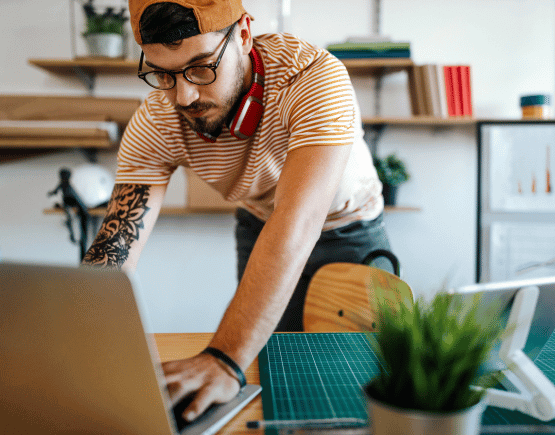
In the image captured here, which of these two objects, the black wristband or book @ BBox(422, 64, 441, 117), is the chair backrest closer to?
the black wristband

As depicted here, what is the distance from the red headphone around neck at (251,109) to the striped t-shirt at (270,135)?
18 mm

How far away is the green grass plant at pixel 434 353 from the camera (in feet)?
1.20

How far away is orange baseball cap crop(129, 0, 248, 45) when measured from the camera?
2.88 ft

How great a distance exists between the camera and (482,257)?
2.23 metres

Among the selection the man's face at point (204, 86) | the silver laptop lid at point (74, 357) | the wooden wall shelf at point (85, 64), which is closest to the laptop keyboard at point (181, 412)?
the silver laptop lid at point (74, 357)

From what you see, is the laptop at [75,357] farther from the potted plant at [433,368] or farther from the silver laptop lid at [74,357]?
the potted plant at [433,368]

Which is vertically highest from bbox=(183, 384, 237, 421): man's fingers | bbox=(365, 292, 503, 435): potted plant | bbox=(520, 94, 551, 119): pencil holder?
bbox=(520, 94, 551, 119): pencil holder

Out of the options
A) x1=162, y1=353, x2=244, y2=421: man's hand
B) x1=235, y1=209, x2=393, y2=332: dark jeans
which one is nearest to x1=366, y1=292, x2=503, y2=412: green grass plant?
x1=162, y1=353, x2=244, y2=421: man's hand

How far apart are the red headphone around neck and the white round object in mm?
1159

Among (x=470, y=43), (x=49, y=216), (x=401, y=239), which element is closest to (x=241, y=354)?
(x=401, y=239)

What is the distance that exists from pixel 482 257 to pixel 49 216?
2.30 metres

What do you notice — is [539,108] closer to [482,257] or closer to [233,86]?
[482,257]

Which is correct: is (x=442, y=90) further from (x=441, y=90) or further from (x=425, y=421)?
(x=425, y=421)

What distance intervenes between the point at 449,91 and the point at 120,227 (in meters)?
1.71
